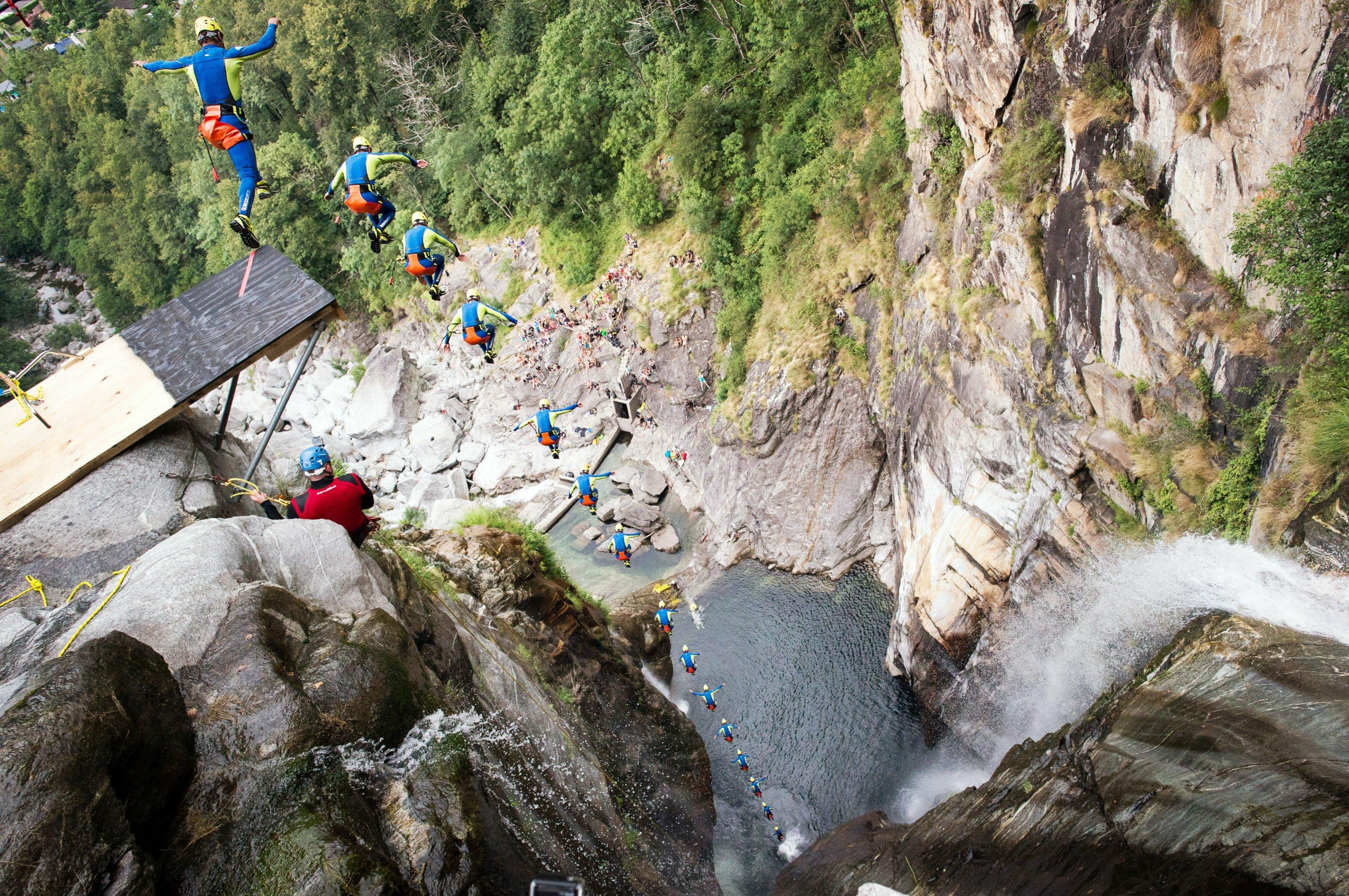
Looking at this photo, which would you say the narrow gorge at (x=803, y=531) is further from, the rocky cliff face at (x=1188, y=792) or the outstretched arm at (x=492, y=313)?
the outstretched arm at (x=492, y=313)

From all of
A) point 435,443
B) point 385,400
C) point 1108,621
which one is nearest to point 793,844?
point 1108,621

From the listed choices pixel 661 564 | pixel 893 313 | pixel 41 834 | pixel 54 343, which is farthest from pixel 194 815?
pixel 54 343

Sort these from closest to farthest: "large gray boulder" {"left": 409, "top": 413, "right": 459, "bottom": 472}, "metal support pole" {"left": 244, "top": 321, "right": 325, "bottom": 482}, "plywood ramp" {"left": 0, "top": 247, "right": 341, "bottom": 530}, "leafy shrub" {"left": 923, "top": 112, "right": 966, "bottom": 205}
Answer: "plywood ramp" {"left": 0, "top": 247, "right": 341, "bottom": 530}, "metal support pole" {"left": 244, "top": 321, "right": 325, "bottom": 482}, "leafy shrub" {"left": 923, "top": 112, "right": 966, "bottom": 205}, "large gray boulder" {"left": 409, "top": 413, "right": 459, "bottom": 472}

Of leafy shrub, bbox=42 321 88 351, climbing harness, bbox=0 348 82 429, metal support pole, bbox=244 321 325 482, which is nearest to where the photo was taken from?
climbing harness, bbox=0 348 82 429

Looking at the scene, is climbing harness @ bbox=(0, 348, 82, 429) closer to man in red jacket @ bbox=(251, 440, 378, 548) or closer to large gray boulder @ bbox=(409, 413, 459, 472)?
man in red jacket @ bbox=(251, 440, 378, 548)

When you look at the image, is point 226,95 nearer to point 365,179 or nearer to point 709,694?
point 365,179

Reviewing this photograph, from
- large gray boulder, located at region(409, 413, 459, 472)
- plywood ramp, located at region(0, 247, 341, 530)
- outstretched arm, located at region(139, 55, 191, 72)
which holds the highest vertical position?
outstretched arm, located at region(139, 55, 191, 72)

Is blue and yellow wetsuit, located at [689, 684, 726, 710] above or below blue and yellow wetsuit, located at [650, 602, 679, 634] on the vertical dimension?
below

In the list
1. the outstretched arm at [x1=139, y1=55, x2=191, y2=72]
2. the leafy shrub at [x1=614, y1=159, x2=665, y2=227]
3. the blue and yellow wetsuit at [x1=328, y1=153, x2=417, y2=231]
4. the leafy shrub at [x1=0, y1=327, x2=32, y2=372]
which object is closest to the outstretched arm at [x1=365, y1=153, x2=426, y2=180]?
the blue and yellow wetsuit at [x1=328, y1=153, x2=417, y2=231]
